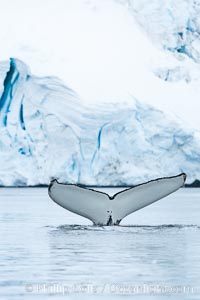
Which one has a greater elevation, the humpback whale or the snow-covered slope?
the humpback whale

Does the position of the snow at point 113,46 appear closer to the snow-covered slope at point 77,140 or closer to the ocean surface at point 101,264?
Answer: the snow-covered slope at point 77,140

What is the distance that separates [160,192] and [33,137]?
20.2 metres

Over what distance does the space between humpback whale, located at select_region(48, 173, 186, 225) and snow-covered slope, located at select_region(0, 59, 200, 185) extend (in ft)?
64.7

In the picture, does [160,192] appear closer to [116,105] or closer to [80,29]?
[116,105]

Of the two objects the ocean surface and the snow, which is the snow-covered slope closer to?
the snow

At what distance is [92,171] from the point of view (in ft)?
102

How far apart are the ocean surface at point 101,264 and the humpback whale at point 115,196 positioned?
450 millimetres

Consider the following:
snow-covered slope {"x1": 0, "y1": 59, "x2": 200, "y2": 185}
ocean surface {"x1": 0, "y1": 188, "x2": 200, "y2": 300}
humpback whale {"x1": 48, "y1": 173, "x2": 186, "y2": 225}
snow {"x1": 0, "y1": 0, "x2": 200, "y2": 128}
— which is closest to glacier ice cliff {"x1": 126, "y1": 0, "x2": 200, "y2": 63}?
snow {"x1": 0, "y1": 0, "x2": 200, "y2": 128}

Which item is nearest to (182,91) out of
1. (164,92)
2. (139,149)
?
(164,92)

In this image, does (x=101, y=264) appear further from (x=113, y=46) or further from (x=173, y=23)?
(x=113, y=46)

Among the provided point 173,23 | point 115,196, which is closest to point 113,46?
point 173,23

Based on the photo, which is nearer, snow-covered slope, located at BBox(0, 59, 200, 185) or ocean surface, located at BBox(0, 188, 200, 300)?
ocean surface, located at BBox(0, 188, 200, 300)

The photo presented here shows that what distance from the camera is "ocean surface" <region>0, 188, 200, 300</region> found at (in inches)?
270

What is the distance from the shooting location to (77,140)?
3134 centimetres
